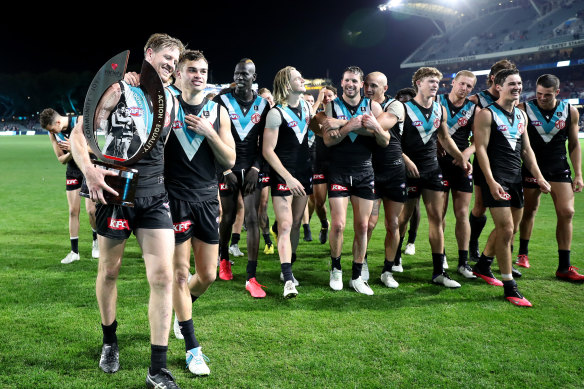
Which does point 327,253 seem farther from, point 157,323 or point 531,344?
point 157,323

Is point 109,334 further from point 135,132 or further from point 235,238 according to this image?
point 235,238

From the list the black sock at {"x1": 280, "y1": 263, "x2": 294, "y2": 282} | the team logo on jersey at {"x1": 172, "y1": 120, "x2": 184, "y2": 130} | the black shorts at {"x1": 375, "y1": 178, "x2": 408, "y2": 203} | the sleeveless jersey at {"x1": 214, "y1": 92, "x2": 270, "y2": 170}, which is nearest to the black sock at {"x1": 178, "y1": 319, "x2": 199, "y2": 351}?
the team logo on jersey at {"x1": 172, "y1": 120, "x2": 184, "y2": 130}

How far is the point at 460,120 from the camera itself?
5.95 m

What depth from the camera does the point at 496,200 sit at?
4.79 m

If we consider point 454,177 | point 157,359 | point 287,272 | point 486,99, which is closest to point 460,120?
point 486,99

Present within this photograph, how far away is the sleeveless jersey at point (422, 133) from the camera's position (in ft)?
17.8

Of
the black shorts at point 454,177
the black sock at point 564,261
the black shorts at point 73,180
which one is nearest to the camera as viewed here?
the black sock at point 564,261

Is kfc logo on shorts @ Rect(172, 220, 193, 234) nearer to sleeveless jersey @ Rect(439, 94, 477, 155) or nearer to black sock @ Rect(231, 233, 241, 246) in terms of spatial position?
black sock @ Rect(231, 233, 241, 246)

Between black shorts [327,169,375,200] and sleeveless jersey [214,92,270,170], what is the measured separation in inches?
38.9

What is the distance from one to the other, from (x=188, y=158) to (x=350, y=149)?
7.20ft

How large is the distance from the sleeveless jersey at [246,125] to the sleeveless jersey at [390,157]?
1.37m

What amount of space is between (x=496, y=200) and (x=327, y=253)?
105 inches

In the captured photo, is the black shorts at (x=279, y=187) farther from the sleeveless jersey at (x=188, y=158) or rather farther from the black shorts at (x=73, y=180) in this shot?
the black shorts at (x=73, y=180)

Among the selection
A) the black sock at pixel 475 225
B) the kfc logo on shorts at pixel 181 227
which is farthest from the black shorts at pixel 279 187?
the black sock at pixel 475 225
